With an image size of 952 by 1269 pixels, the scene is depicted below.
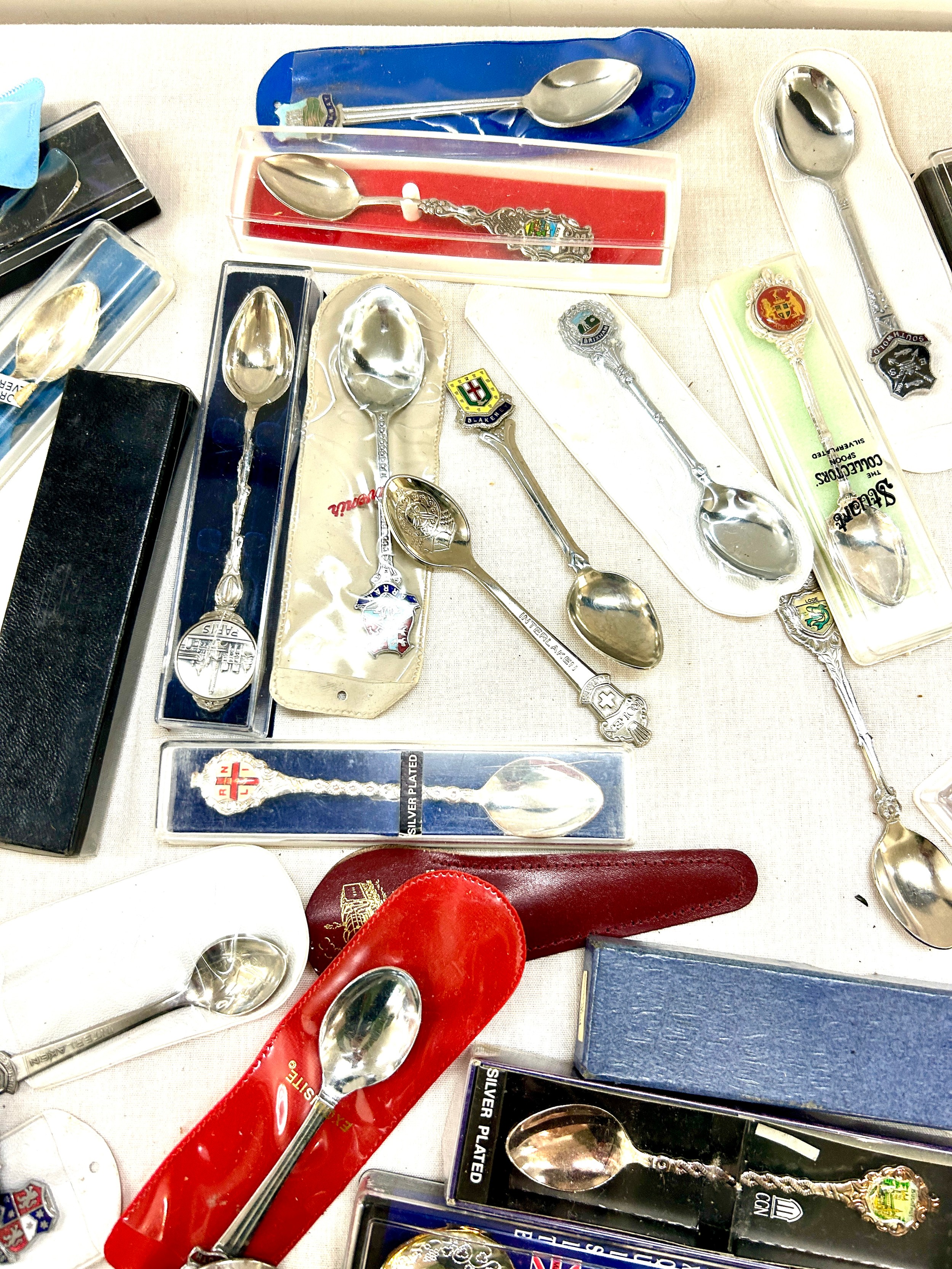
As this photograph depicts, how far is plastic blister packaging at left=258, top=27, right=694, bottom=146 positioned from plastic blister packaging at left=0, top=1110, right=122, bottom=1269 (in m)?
1.03

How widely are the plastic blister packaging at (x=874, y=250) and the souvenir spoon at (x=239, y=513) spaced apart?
55 cm

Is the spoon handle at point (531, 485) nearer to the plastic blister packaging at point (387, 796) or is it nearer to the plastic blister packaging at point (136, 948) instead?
the plastic blister packaging at point (387, 796)

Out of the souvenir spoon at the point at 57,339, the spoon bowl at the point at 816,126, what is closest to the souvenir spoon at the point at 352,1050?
the souvenir spoon at the point at 57,339

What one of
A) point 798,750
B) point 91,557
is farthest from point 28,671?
point 798,750

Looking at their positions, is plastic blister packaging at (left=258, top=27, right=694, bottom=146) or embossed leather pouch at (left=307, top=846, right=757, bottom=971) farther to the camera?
plastic blister packaging at (left=258, top=27, right=694, bottom=146)

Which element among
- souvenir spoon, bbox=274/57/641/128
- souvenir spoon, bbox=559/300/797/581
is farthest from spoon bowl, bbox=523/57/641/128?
souvenir spoon, bbox=559/300/797/581

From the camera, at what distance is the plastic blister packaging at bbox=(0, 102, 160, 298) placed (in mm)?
988

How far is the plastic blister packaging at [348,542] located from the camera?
92cm

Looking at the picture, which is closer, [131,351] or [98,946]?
[98,946]

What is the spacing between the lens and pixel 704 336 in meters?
1.00

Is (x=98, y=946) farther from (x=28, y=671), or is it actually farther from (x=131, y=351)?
(x=131, y=351)

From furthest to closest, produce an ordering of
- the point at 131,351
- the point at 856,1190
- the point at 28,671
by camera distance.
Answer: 1. the point at 131,351
2. the point at 28,671
3. the point at 856,1190

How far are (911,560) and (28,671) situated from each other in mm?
850

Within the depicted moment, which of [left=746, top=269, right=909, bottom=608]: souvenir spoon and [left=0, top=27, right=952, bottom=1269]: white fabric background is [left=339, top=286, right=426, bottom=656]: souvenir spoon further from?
[left=746, top=269, right=909, bottom=608]: souvenir spoon
